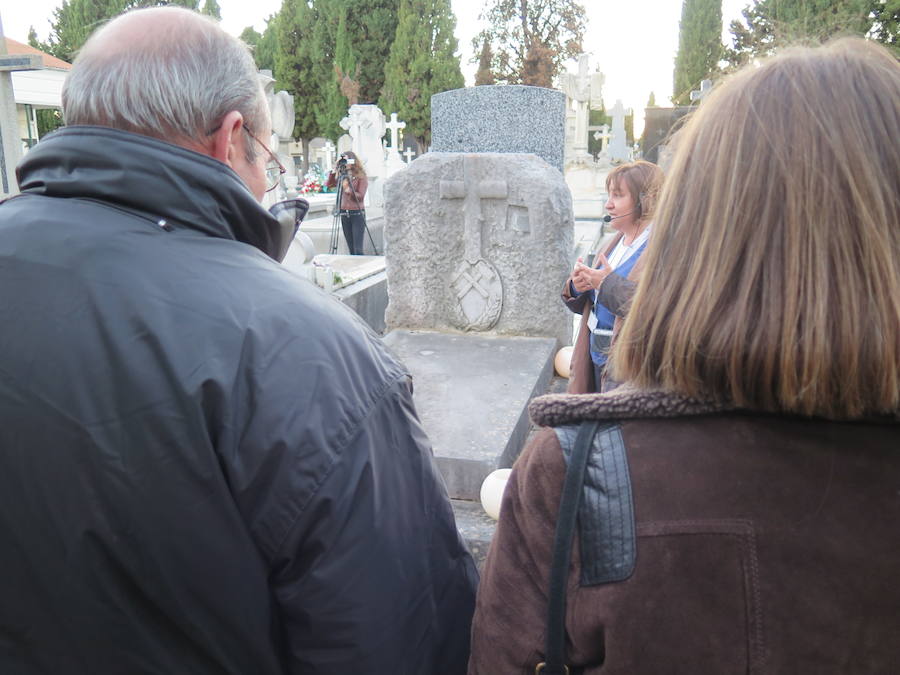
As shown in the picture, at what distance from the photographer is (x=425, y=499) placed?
3.76 ft

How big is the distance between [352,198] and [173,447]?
30.6ft

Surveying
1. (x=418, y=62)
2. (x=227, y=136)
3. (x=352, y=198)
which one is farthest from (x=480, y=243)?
(x=418, y=62)

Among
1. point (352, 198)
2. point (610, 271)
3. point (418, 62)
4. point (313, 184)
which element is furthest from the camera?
point (418, 62)

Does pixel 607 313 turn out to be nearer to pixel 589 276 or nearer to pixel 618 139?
pixel 589 276

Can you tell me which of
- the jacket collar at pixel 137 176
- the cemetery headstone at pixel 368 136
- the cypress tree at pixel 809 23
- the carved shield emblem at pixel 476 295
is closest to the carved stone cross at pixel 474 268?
the carved shield emblem at pixel 476 295

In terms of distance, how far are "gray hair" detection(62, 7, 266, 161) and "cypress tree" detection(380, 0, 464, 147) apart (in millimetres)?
29189

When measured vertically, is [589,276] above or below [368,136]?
below

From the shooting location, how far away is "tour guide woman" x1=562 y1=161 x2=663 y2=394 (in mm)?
3004

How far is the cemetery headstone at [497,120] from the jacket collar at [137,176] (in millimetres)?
5932

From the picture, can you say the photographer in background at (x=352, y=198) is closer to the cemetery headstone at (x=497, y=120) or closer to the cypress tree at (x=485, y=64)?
the cemetery headstone at (x=497, y=120)

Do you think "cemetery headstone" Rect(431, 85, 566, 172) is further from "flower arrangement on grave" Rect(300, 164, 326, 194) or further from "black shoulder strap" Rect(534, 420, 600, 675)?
"flower arrangement on grave" Rect(300, 164, 326, 194)

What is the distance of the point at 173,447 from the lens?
3.11 feet

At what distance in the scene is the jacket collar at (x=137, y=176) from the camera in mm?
1033

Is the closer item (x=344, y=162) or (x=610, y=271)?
(x=610, y=271)
